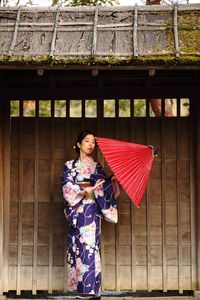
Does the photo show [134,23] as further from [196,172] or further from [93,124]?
[196,172]

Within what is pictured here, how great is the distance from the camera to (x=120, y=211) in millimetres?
6871

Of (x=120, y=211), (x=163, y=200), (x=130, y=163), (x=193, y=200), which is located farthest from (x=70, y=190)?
(x=193, y=200)

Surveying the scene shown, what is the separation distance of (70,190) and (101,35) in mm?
2069

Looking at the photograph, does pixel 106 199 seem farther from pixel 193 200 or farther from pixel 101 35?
pixel 101 35

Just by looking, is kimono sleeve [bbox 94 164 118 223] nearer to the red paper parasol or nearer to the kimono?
the kimono

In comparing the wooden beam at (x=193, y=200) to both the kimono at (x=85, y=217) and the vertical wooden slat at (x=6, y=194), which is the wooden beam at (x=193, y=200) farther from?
the vertical wooden slat at (x=6, y=194)

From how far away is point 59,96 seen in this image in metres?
6.83

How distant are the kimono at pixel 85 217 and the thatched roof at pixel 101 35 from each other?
5.62ft

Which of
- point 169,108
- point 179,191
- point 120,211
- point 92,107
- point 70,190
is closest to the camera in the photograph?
point 70,190

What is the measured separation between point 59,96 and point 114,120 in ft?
2.90

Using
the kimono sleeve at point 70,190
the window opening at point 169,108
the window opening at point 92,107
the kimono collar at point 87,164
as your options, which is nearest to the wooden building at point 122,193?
the kimono collar at point 87,164

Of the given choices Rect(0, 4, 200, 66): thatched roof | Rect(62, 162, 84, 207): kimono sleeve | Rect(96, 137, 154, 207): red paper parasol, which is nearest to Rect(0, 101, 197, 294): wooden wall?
Rect(62, 162, 84, 207): kimono sleeve

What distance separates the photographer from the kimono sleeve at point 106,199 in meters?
6.38

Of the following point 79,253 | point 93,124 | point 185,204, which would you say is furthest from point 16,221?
point 185,204
